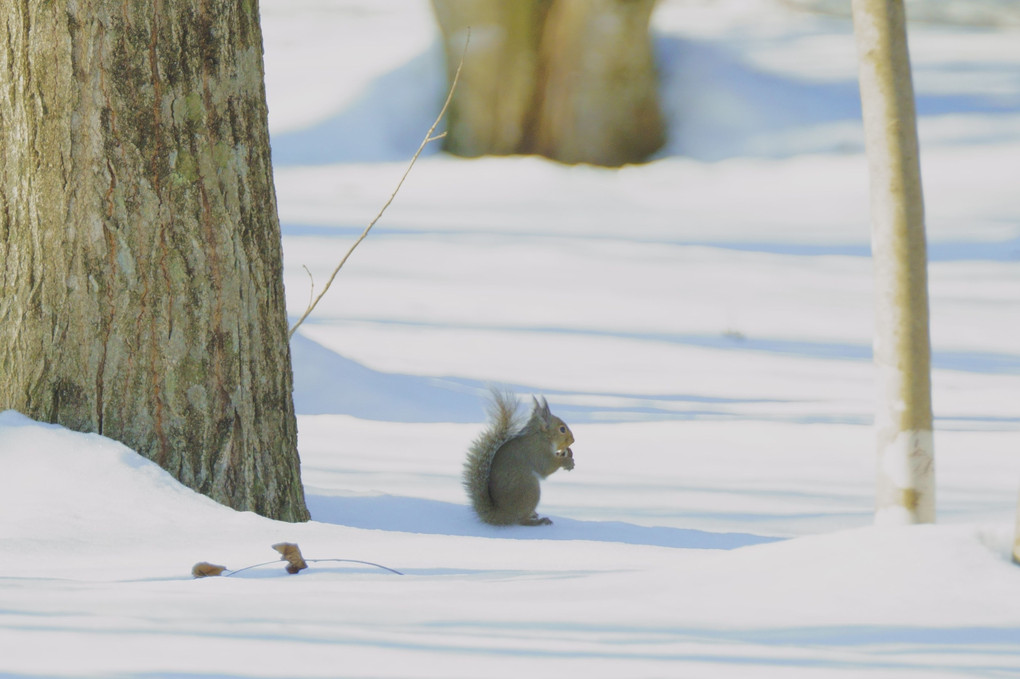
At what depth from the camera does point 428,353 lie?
816 cm

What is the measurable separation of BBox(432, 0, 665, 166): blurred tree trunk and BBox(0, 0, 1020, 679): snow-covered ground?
52 cm

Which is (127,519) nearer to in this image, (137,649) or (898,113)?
(137,649)

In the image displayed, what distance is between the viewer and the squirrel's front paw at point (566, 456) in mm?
5248

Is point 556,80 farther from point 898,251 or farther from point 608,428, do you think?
point 898,251

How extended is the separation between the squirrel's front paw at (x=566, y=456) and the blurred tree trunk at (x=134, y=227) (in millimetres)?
1468

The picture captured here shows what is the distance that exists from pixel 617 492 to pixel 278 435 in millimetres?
1600

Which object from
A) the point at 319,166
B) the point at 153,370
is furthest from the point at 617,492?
the point at 319,166

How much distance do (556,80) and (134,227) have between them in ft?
42.2

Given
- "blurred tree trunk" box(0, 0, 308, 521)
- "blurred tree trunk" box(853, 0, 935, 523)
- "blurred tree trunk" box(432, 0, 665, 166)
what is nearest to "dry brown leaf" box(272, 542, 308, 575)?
"blurred tree trunk" box(0, 0, 308, 521)

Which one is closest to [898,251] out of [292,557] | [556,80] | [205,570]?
[292,557]

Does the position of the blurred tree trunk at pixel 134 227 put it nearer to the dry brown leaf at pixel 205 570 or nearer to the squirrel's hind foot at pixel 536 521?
the dry brown leaf at pixel 205 570

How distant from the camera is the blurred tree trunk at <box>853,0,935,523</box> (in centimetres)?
319

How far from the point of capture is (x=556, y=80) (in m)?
→ 16.4

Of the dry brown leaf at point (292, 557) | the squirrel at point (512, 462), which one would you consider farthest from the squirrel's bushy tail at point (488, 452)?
the dry brown leaf at point (292, 557)
